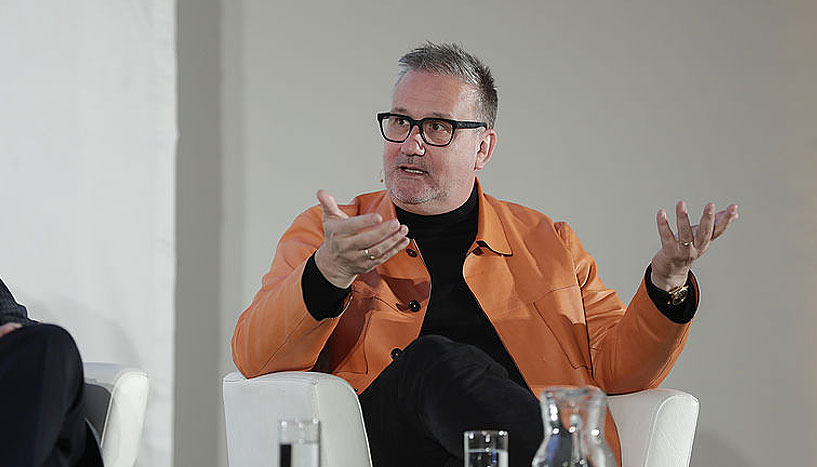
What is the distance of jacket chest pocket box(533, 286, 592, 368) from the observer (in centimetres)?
215

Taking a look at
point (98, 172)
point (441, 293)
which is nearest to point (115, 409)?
point (441, 293)

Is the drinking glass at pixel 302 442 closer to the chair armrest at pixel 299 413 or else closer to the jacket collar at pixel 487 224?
the chair armrest at pixel 299 413

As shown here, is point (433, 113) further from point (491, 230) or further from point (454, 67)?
point (491, 230)

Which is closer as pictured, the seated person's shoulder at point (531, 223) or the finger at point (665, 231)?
the finger at point (665, 231)

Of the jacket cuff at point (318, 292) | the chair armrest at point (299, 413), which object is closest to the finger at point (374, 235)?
the jacket cuff at point (318, 292)

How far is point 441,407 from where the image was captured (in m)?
1.62

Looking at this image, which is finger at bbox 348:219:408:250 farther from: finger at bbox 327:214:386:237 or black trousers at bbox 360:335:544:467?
black trousers at bbox 360:335:544:467

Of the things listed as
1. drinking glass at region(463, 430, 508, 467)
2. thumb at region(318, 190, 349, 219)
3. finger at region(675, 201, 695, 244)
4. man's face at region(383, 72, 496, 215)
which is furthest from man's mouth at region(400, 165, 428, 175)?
drinking glass at region(463, 430, 508, 467)

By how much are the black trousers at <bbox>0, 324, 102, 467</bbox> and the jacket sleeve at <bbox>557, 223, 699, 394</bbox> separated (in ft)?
3.60

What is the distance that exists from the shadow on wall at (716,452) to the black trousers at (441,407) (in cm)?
159

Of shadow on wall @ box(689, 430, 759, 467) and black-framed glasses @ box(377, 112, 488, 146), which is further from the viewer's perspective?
shadow on wall @ box(689, 430, 759, 467)

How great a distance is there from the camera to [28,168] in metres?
2.75

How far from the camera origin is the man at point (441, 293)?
176 centimetres

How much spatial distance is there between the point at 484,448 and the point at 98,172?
75.4 inches
